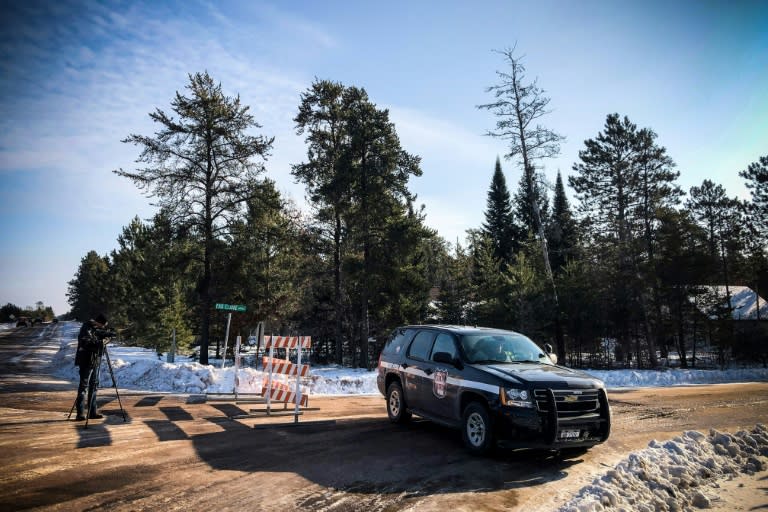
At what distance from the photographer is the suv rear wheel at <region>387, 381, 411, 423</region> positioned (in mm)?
8922

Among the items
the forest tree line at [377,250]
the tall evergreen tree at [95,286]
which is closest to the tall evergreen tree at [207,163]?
the forest tree line at [377,250]

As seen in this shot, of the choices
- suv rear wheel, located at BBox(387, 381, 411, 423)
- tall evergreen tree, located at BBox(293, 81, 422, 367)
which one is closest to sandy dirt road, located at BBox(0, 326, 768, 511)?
suv rear wheel, located at BBox(387, 381, 411, 423)

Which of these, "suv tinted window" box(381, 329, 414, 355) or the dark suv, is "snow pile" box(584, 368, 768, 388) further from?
the dark suv

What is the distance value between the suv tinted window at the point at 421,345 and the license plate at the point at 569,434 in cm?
275

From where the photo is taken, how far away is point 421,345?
8711mm

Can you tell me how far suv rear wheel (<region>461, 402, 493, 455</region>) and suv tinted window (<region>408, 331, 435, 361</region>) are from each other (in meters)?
1.59

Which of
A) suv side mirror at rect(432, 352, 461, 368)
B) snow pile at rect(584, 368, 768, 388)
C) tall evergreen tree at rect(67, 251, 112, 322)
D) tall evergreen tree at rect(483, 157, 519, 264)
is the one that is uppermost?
tall evergreen tree at rect(483, 157, 519, 264)

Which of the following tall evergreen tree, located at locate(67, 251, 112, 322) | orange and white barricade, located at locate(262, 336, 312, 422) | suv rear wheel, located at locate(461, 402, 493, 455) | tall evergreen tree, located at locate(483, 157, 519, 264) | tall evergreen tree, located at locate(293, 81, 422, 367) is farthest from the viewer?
tall evergreen tree, located at locate(483, 157, 519, 264)

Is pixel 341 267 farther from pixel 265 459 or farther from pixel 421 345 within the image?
pixel 265 459

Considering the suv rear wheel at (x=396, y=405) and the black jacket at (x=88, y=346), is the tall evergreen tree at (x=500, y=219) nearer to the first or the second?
the suv rear wheel at (x=396, y=405)

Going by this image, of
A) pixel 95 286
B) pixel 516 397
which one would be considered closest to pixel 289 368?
pixel 516 397

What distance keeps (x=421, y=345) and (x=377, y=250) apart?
1638 centimetres

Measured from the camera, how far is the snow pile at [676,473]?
4893mm

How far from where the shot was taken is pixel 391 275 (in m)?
24.9
